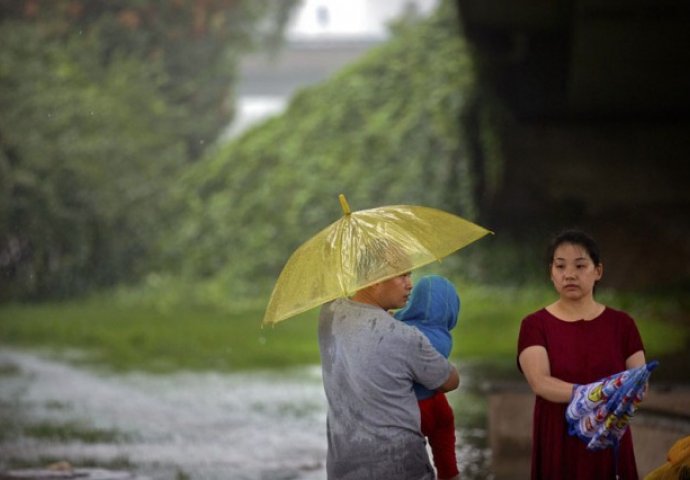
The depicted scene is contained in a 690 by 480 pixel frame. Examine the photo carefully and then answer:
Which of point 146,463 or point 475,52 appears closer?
point 146,463

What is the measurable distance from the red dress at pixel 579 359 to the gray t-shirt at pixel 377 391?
33 cm

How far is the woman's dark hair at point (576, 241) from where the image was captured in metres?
4.77

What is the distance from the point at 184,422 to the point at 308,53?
47.7ft

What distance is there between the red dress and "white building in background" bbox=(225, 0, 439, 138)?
68.1 feet

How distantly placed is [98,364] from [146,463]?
8301 millimetres

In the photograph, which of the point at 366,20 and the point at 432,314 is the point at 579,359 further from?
the point at 366,20

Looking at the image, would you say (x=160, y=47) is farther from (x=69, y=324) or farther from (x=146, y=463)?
(x=146, y=463)

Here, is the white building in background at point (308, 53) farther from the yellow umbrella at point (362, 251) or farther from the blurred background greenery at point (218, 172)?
the yellow umbrella at point (362, 251)

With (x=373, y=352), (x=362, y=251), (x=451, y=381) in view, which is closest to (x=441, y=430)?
(x=451, y=381)

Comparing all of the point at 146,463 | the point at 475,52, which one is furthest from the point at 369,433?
the point at 475,52

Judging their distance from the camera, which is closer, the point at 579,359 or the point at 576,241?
the point at 579,359

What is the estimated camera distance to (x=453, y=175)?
902 inches

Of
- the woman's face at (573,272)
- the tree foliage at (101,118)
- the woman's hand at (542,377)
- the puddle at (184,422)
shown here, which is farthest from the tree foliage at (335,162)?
the woman's hand at (542,377)

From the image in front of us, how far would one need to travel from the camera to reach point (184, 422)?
12.0m
